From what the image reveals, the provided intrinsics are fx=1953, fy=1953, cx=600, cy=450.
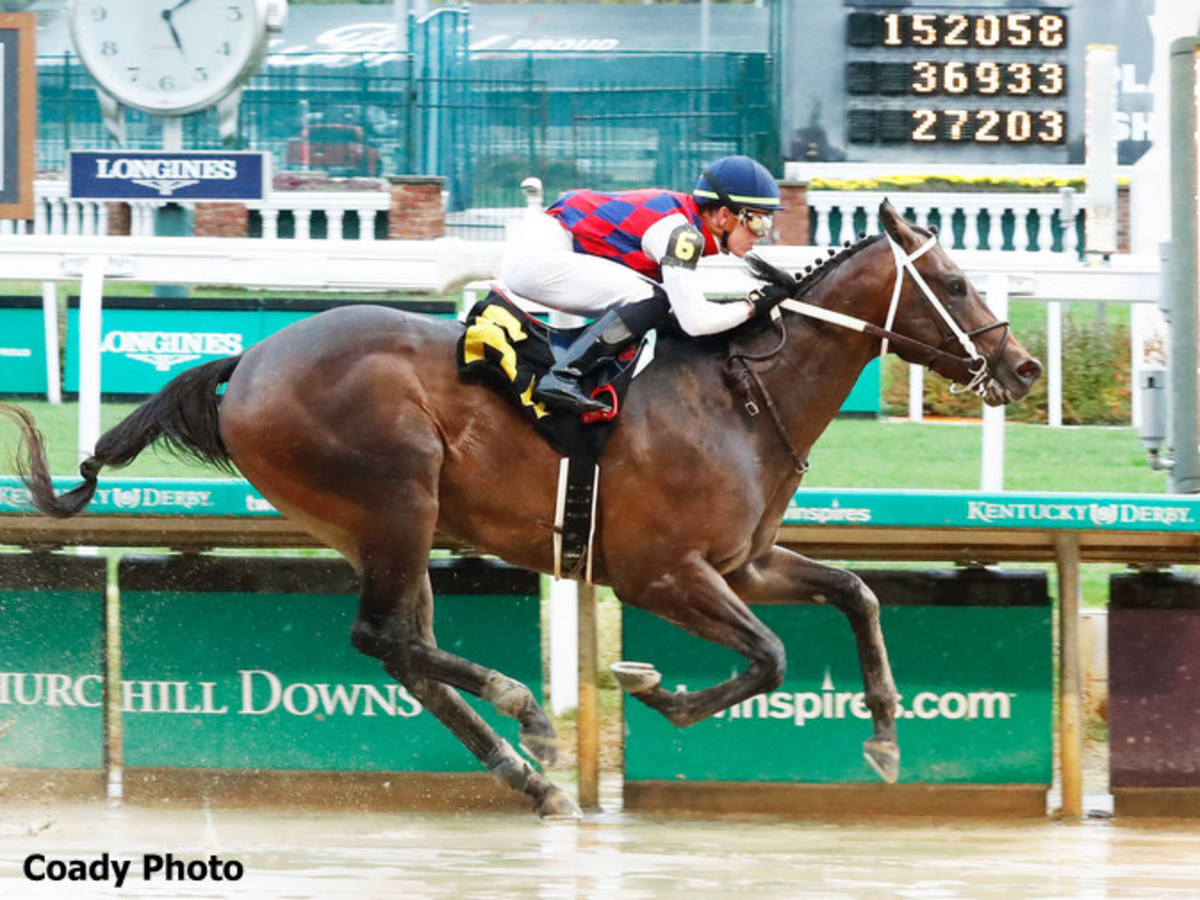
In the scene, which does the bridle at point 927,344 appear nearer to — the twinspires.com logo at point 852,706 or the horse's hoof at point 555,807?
the twinspires.com logo at point 852,706

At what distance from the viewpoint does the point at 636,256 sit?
5891 mm

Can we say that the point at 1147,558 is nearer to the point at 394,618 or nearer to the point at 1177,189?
the point at 1177,189

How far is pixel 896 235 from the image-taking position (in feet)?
19.0

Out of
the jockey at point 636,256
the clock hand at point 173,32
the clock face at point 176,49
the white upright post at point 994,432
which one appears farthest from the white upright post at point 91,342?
the white upright post at point 994,432

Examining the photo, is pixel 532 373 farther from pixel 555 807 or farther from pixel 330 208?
pixel 330 208

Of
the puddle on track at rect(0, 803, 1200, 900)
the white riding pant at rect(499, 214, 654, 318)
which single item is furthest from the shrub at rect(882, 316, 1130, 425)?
the white riding pant at rect(499, 214, 654, 318)

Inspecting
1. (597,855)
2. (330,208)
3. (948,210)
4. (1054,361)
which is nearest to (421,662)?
(597,855)

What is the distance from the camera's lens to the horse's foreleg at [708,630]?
563cm

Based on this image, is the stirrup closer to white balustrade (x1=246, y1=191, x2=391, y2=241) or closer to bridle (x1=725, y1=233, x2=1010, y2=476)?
bridle (x1=725, y1=233, x2=1010, y2=476)

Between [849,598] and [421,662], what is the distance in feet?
4.27

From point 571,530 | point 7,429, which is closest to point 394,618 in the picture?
point 571,530

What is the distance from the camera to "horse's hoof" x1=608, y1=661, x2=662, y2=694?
225 inches

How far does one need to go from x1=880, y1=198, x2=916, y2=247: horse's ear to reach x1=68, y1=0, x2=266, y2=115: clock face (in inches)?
170

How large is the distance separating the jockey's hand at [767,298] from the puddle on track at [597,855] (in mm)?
1637
